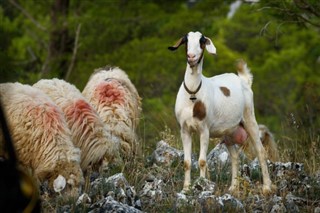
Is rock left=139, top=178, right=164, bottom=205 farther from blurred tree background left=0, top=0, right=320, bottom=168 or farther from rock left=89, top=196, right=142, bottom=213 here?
blurred tree background left=0, top=0, right=320, bottom=168

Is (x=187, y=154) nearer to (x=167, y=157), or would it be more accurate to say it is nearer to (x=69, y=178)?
(x=69, y=178)

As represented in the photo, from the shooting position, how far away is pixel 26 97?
8.24 m

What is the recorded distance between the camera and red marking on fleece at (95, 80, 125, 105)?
10.2m

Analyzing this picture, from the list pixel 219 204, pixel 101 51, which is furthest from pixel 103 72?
pixel 101 51

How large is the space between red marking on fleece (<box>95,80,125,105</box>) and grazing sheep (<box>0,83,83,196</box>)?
1937 mm

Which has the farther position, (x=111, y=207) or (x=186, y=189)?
(x=186, y=189)

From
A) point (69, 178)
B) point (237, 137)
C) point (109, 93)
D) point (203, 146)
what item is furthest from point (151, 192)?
point (109, 93)

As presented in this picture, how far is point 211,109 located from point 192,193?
86cm

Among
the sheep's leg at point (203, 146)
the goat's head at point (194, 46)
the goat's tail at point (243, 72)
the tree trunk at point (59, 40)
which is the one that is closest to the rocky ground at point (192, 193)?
the sheep's leg at point (203, 146)

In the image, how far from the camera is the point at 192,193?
24.3 ft

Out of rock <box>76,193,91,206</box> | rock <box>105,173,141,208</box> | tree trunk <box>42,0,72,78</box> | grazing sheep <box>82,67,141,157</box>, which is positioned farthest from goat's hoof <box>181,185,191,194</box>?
tree trunk <box>42,0,72,78</box>

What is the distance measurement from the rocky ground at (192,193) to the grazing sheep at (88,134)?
0.21 m

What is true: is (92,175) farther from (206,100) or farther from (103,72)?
(103,72)

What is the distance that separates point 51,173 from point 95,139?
1037 millimetres
